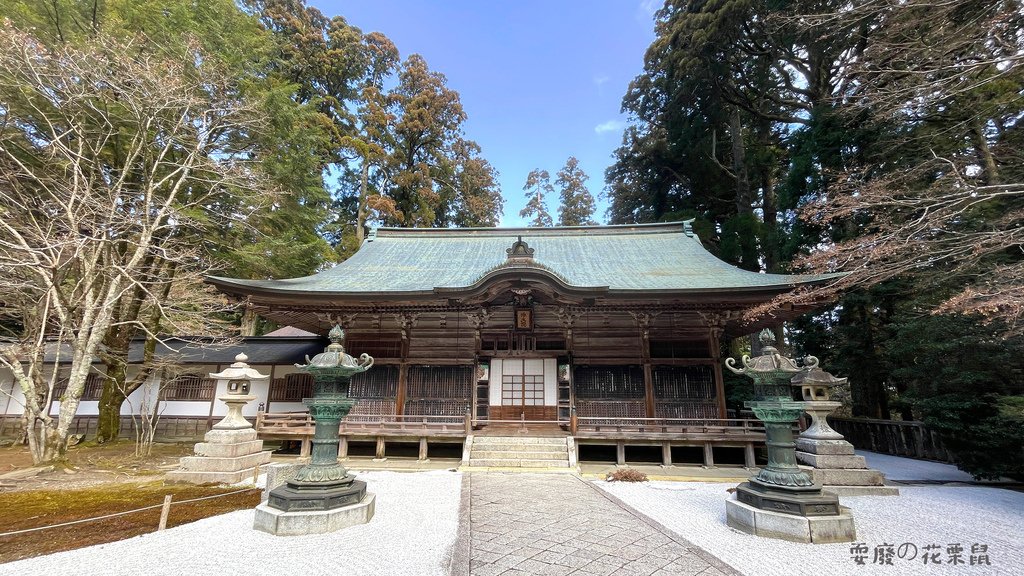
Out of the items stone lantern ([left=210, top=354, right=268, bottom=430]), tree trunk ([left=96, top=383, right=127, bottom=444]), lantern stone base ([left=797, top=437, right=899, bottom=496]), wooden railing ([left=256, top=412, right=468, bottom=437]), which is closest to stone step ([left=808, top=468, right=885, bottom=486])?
lantern stone base ([left=797, top=437, right=899, bottom=496])

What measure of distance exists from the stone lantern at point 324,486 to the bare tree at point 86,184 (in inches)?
244

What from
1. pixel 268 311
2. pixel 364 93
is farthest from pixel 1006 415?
pixel 364 93

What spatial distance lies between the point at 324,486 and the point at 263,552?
83cm

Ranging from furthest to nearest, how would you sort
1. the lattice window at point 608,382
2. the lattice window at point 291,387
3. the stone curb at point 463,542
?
1. the lattice window at point 291,387
2. the lattice window at point 608,382
3. the stone curb at point 463,542

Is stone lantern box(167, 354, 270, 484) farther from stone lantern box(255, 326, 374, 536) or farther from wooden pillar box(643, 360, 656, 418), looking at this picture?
wooden pillar box(643, 360, 656, 418)

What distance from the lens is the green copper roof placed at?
389 inches

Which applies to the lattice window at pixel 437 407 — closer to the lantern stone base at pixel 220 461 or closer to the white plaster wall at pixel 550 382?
the white plaster wall at pixel 550 382

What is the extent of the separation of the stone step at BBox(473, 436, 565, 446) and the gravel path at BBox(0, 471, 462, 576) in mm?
4050

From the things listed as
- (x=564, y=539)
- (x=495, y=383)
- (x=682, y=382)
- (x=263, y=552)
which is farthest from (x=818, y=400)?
(x=263, y=552)

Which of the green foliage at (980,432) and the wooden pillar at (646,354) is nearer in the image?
the green foliage at (980,432)

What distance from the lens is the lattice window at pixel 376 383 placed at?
35.3 feet

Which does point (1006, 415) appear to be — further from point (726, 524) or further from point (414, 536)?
point (414, 536)

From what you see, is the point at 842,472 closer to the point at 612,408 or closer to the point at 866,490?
the point at 866,490

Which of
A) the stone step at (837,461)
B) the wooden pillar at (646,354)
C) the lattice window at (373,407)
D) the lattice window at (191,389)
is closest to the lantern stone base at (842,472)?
the stone step at (837,461)
